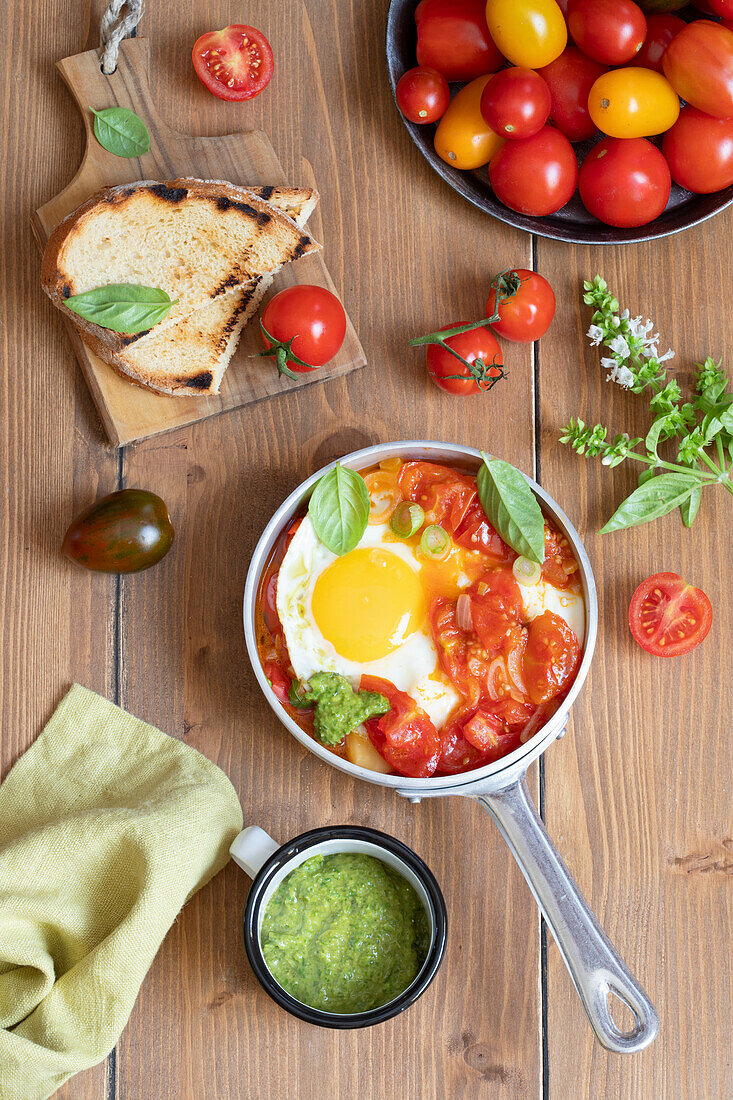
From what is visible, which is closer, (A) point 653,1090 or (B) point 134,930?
(B) point 134,930

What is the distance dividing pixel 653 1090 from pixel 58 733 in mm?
1504

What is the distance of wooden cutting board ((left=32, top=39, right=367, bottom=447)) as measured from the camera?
73.4 inches

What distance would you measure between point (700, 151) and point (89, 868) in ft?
6.39

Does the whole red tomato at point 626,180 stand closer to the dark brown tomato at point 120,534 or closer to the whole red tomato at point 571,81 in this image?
the whole red tomato at point 571,81

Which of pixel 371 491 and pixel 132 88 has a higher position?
pixel 132 88

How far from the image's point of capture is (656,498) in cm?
187

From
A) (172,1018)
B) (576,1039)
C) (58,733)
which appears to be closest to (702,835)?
(576,1039)

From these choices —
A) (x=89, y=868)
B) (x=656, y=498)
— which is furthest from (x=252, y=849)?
(x=656, y=498)

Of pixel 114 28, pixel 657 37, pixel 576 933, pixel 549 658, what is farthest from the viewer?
pixel 114 28

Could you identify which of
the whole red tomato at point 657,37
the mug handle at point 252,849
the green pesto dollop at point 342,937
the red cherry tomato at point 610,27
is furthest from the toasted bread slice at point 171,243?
the green pesto dollop at point 342,937

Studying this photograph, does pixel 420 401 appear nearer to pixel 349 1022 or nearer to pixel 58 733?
pixel 58 733

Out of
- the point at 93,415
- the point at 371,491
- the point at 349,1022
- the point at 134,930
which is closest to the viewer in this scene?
the point at 349,1022

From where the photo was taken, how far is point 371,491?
5.93 ft

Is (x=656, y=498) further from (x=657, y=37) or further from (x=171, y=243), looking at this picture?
(x=171, y=243)
